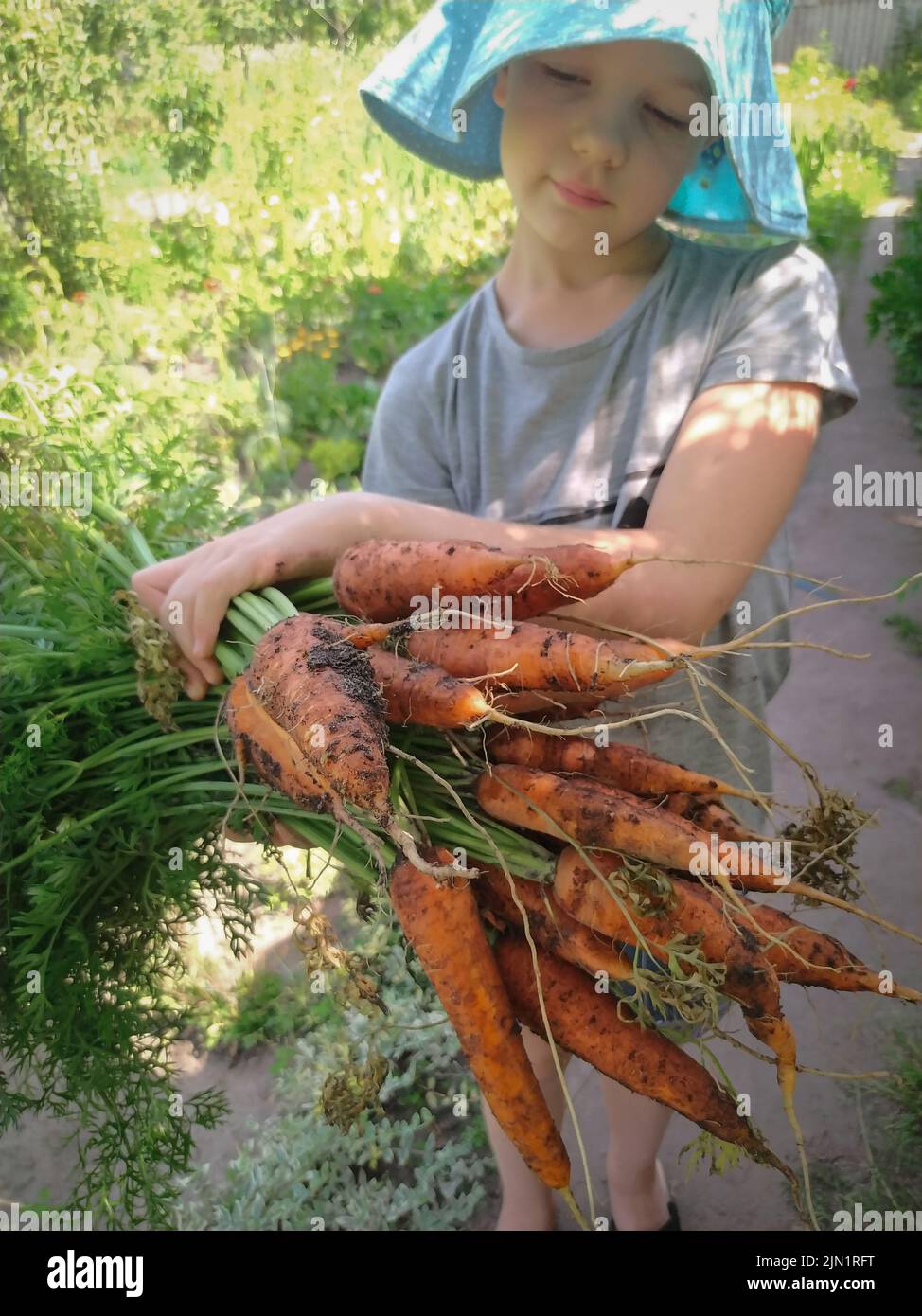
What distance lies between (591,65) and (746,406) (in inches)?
17.0

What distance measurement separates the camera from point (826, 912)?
7.22ft

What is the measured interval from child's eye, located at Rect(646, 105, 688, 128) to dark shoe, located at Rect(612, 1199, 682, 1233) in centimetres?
182

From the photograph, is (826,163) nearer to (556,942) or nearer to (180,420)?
(180,420)

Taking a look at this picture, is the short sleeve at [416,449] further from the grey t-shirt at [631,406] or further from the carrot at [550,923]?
the carrot at [550,923]

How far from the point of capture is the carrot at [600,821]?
98cm

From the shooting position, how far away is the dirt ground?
6.26 feet

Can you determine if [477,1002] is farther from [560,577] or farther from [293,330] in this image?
[293,330]

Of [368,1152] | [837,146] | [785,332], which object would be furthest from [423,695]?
[837,146]

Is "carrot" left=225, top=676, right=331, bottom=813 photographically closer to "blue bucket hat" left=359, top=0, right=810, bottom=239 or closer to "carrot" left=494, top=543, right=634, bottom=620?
"carrot" left=494, top=543, right=634, bottom=620

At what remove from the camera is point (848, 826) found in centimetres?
104

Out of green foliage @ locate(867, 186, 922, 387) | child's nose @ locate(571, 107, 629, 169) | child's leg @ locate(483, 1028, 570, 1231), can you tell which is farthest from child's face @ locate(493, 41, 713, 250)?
green foliage @ locate(867, 186, 922, 387)

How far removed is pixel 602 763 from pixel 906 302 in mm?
3447
